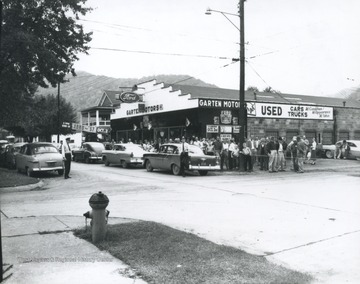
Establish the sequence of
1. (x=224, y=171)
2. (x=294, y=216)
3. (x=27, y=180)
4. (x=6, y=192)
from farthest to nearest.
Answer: (x=224, y=171)
(x=27, y=180)
(x=6, y=192)
(x=294, y=216)

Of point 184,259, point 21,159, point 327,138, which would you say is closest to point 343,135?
point 327,138

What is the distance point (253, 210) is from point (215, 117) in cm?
1886

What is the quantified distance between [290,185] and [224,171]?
6.21 metres

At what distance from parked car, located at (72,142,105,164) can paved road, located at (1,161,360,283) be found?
10828 millimetres

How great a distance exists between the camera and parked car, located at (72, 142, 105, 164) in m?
26.7

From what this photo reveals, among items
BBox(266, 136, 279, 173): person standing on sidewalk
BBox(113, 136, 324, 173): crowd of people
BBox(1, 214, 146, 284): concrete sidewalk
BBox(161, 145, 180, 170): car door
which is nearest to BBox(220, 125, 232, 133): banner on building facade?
BBox(113, 136, 324, 173): crowd of people

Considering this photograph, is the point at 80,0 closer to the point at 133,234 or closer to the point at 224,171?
the point at 224,171

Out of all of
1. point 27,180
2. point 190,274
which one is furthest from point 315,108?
point 190,274

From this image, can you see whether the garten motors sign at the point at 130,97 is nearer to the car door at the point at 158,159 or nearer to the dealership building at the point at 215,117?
the dealership building at the point at 215,117

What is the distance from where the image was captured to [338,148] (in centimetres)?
3006

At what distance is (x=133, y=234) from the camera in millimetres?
6848

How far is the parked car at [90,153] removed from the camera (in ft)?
87.7

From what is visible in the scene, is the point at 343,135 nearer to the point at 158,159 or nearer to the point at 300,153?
the point at 300,153

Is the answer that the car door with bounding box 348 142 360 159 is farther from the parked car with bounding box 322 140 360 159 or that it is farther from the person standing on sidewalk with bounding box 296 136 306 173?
the person standing on sidewalk with bounding box 296 136 306 173
